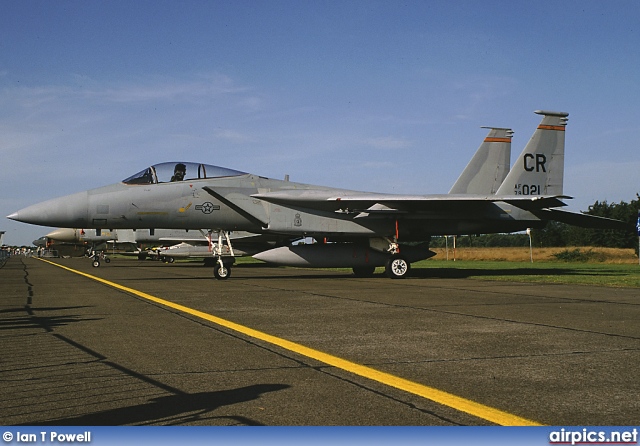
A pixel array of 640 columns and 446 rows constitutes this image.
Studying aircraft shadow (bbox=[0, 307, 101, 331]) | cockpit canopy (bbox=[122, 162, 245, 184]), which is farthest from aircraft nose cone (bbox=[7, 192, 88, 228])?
aircraft shadow (bbox=[0, 307, 101, 331])

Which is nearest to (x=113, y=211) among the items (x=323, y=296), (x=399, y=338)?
(x=323, y=296)

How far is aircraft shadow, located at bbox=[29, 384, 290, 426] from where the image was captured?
11.2ft

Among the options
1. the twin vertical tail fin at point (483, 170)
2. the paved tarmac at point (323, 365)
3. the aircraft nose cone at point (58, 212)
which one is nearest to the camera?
the paved tarmac at point (323, 365)

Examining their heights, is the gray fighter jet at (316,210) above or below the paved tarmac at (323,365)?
above

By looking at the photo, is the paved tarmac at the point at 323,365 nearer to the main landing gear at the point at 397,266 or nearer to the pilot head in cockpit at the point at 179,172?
the pilot head in cockpit at the point at 179,172

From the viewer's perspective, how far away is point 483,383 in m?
4.38

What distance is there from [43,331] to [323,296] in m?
5.78

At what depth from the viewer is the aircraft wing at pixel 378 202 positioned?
18125mm

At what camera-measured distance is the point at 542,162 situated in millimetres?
20875

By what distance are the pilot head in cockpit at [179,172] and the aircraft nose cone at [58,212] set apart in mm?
2479

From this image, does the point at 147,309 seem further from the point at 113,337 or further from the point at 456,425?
the point at 456,425

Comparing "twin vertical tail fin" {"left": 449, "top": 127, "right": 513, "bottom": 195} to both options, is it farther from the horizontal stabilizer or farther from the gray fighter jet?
the horizontal stabilizer

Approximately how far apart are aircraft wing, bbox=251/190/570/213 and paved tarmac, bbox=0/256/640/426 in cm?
832

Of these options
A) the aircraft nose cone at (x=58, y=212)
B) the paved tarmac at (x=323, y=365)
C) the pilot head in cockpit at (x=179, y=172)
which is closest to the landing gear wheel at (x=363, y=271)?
the pilot head in cockpit at (x=179, y=172)
